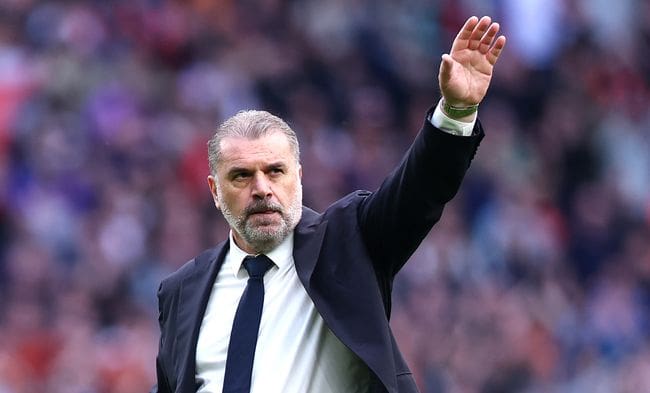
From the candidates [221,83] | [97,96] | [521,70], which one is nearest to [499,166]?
[521,70]

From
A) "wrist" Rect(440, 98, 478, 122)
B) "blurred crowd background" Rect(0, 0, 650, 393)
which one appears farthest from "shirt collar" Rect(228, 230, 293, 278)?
"blurred crowd background" Rect(0, 0, 650, 393)

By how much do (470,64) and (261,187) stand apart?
76cm

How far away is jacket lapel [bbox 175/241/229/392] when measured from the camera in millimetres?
4699

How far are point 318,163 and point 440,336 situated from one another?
6.93 feet

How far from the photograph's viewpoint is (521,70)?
1252 centimetres

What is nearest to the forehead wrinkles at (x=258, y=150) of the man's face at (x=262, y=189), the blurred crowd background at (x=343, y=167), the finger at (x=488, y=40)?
the man's face at (x=262, y=189)

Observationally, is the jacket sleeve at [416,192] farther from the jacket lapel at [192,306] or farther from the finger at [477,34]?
the jacket lapel at [192,306]

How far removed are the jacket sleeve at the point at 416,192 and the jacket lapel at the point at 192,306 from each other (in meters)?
0.58

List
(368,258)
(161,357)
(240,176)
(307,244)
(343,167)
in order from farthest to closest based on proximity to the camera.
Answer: (343,167), (161,357), (240,176), (307,244), (368,258)

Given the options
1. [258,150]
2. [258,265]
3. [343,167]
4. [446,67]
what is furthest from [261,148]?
[343,167]

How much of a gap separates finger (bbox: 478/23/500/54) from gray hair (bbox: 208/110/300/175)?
0.73 metres

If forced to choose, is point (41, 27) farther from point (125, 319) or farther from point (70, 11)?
point (125, 319)

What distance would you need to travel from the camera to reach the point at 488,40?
4.34m

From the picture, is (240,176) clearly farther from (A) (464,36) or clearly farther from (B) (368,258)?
(A) (464,36)
